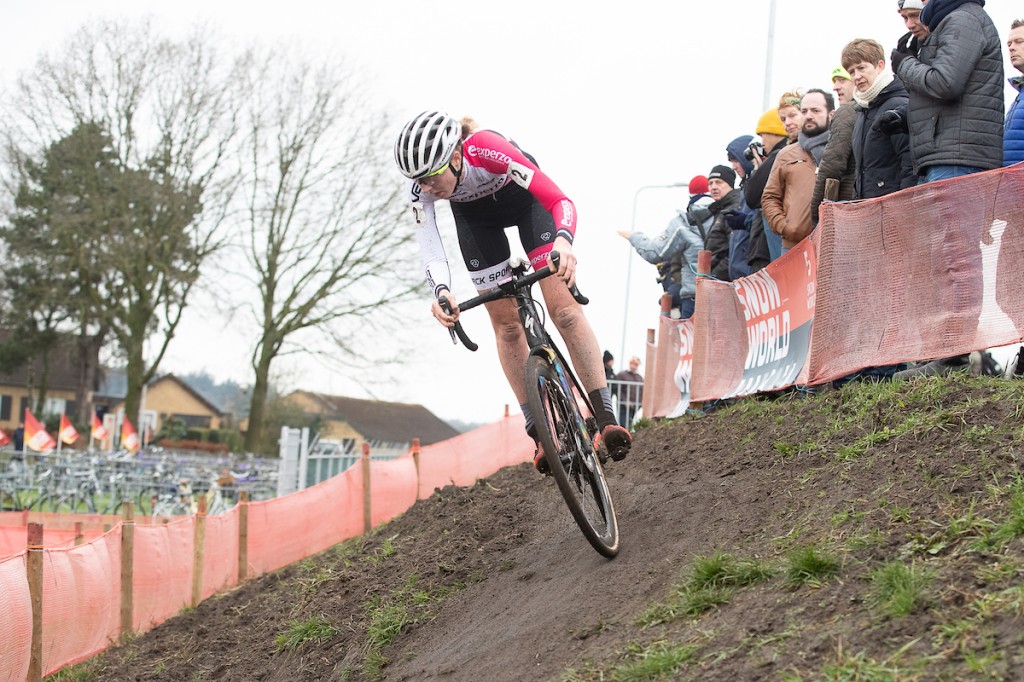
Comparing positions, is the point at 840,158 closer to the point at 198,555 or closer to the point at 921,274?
the point at 921,274

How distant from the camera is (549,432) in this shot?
17.4ft

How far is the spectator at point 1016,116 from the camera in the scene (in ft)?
21.9

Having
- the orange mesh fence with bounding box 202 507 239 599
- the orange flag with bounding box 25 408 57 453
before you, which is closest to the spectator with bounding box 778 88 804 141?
the orange mesh fence with bounding box 202 507 239 599

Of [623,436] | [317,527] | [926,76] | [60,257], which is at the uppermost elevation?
[60,257]

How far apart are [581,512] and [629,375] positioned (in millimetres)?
11214

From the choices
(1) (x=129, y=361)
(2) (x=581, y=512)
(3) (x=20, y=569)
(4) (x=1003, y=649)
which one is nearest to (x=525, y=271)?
(2) (x=581, y=512)

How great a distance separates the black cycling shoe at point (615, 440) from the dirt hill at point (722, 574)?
488 mm

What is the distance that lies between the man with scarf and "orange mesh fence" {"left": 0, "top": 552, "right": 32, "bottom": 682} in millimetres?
6664

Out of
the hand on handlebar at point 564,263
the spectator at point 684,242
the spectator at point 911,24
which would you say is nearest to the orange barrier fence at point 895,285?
the spectator at point 911,24

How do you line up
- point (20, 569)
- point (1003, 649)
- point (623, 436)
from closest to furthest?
point (1003, 649), point (623, 436), point (20, 569)

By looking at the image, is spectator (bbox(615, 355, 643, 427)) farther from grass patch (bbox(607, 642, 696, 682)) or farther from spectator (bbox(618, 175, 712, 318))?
grass patch (bbox(607, 642, 696, 682))

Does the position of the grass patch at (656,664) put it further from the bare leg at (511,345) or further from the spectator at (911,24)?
the spectator at (911,24)

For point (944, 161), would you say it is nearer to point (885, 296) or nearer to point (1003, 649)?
point (885, 296)

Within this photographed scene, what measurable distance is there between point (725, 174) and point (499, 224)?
4.49m
